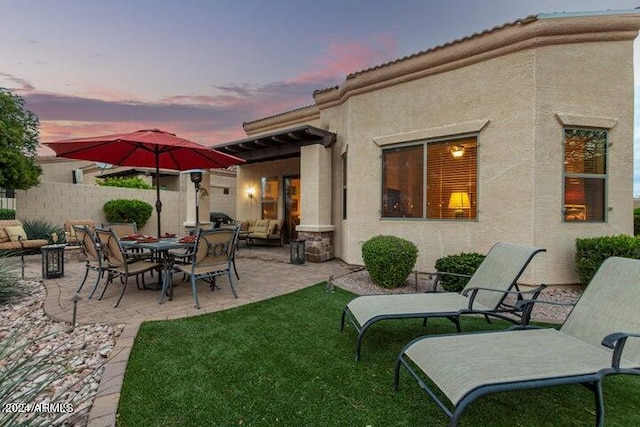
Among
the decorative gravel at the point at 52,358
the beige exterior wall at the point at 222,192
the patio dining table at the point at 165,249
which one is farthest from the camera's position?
the beige exterior wall at the point at 222,192

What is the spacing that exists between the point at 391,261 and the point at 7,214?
38.0ft

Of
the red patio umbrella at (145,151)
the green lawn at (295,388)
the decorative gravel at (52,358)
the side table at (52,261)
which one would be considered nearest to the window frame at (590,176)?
the green lawn at (295,388)

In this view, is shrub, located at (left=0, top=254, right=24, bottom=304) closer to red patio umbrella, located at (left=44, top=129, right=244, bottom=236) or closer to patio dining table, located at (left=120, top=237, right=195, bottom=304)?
patio dining table, located at (left=120, top=237, right=195, bottom=304)

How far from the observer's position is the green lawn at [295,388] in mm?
1979

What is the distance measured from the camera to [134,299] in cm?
446

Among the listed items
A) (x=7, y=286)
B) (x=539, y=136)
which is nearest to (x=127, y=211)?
(x=7, y=286)

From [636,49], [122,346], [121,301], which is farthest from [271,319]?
[636,49]

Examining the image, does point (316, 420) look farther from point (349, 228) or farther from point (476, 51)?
point (476, 51)

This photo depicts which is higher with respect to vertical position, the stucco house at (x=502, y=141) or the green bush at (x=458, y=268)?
the stucco house at (x=502, y=141)

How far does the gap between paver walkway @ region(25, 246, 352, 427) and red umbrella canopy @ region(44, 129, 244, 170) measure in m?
2.30

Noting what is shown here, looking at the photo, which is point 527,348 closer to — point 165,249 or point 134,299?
point 165,249


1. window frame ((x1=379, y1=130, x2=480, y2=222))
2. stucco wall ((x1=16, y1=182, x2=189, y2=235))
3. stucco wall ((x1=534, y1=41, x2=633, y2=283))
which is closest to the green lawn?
window frame ((x1=379, y1=130, x2=480, y2=222))

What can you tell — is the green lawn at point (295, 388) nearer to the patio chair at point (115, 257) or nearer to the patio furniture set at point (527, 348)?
the patio furniture set at point (527, 348)

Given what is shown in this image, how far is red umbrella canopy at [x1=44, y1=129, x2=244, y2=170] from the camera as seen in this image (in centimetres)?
442
